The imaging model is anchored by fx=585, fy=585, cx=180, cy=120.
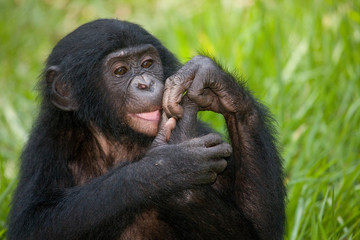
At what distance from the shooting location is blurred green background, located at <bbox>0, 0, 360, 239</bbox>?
19.0ft

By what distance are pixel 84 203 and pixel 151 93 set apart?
1.03 meters

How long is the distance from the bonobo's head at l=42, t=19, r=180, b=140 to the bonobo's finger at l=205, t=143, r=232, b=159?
66 centimetres

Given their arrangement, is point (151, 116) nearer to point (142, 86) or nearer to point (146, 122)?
point (146, 122)

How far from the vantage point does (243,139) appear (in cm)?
473

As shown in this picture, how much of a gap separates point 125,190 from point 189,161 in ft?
1.69

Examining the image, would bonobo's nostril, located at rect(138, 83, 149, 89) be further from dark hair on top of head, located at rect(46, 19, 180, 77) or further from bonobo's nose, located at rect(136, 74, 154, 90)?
dark hair on top of head, located at rect(46, 19, 180, 77)

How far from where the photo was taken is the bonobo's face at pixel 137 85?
4.74 m

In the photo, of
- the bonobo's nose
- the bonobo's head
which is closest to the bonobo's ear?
the bonobo's head

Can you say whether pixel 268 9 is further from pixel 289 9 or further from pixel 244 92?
pixel 244 92

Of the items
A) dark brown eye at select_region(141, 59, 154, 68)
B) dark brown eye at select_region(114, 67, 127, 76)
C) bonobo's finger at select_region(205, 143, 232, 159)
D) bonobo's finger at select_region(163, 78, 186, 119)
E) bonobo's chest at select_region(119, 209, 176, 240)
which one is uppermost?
dark brown eye at select_region(141, 59, 154, 68)

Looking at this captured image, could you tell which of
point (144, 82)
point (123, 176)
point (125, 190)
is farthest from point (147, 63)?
point (125, 190)

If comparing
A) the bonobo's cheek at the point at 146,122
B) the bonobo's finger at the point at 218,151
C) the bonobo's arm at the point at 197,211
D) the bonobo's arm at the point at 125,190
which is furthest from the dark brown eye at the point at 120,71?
the bonobo's finger at the point at 218,151

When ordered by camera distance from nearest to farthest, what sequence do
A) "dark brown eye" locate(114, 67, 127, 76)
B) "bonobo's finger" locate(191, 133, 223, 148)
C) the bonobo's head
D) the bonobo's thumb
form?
"bonobo's finger" locate(191, 133, 223, 148)
the bonobo's thumb
the bonobo's head
"dark brown eye" locate(114, 67, 127, 76)

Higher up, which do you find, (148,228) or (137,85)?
(137,85)
